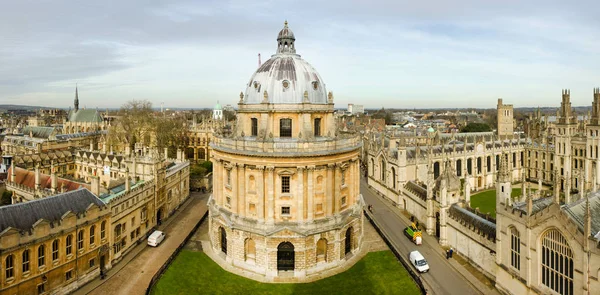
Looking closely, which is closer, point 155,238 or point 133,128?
point 155,238

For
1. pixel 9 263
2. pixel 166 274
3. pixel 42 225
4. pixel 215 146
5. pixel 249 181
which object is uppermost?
pixel 215 146

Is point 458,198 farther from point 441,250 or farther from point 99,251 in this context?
point 99,251

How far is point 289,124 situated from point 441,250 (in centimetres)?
1842

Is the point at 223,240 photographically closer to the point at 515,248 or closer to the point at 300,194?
the point at 300,194

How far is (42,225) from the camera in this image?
26.2 m

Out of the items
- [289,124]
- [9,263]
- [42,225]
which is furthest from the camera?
[289,124]

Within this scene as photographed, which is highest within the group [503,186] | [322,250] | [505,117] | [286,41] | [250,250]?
[286,41]

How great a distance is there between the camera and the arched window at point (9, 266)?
79.5 ft

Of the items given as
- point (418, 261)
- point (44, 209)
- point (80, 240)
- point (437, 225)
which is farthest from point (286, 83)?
point (437, 225)

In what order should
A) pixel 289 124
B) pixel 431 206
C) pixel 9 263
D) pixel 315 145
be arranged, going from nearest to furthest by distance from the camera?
pixel 9 263 → pixel 315 145 → pixel 289 124 → pixel 431 206

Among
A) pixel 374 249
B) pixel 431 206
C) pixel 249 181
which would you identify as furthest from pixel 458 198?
pixel 249 181

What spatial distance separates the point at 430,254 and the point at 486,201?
22.8 m

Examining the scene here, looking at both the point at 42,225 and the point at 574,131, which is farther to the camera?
the point at 574,131

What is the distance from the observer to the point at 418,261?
104 ft
